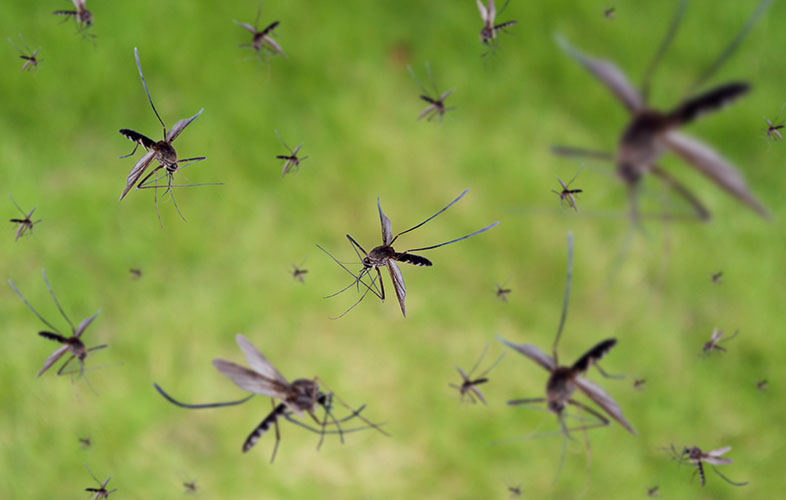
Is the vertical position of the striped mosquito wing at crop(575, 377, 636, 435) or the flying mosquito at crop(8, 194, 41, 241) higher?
the flying mosquito at crop(8, 194, 41, 241)

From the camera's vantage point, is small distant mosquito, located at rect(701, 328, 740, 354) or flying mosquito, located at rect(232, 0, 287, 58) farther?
small distant mosquito, located at rect(701, 328, 740, 354)

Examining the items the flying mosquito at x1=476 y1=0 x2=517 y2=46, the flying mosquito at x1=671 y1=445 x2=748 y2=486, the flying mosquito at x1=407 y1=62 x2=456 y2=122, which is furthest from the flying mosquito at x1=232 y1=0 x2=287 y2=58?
the flying mosquito at x1=671 y1=445 x2=748 y2=486

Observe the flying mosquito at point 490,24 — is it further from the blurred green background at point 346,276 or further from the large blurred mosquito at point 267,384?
the large blurred mosquito at point 267,384

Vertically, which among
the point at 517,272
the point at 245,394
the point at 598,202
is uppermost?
the point at 598,202

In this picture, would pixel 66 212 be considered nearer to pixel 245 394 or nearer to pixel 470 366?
pixel 245 394

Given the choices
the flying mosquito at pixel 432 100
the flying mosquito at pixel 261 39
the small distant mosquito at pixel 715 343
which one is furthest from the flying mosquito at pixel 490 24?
the small distant mosquito at pixel 715 343

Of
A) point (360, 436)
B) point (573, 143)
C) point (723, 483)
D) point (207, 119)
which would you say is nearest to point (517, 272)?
point (573, 143)

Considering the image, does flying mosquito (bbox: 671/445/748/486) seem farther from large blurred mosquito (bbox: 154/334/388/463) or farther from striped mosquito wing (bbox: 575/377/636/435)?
large blurred mosquito (bbox: 154/334/388/463)

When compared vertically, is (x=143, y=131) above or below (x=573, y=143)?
below
